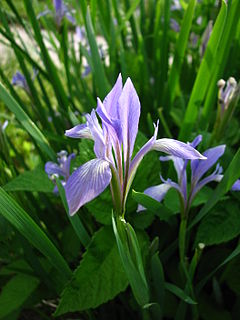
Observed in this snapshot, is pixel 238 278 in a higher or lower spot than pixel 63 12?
lower

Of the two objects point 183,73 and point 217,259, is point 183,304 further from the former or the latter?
point 183,73

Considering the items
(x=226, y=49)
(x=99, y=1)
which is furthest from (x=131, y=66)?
(x=226, y=49)

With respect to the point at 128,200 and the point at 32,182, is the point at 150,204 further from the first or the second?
the point at 32,182

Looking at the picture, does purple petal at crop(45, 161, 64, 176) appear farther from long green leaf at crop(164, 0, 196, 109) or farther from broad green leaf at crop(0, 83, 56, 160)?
long green leaf at crop(164, 0, 196, 109)

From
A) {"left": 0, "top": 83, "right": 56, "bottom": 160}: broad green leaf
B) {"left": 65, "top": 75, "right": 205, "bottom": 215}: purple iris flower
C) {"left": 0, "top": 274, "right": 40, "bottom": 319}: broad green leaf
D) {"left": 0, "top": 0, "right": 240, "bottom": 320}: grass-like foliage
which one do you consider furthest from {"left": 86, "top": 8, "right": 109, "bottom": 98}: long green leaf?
{"left": 0, "top": 274, "right": 40, "bottom": 319}: broad green leaf

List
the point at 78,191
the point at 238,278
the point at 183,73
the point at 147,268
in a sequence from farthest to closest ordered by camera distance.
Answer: the point at 183,73
the point at 238,278
the point at 147,268
the point at 78,191
